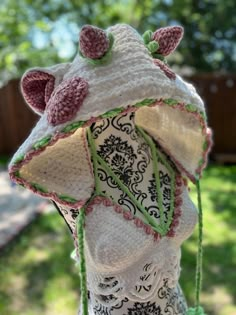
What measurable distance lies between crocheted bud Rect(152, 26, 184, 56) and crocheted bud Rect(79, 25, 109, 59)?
0.46 ft

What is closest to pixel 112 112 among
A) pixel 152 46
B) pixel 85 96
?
pixel 85 96

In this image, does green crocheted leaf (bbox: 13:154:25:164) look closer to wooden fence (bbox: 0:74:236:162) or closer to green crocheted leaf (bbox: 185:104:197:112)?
green crocheted leaf (bbox: 185:104:197:112)

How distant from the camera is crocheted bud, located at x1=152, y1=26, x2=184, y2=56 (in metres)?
0.96

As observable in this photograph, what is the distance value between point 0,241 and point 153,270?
253 cm

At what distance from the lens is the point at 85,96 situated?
859 mm

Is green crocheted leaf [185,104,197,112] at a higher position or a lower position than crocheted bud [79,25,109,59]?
lower

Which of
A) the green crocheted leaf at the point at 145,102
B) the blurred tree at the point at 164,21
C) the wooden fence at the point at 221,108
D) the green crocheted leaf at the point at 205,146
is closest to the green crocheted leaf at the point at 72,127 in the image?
the green crocheted leaf at the point at 145,102

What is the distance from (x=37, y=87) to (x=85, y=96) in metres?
0.18

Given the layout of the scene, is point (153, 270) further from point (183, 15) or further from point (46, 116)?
point (183, 15)

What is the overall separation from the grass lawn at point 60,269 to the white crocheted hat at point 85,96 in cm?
165

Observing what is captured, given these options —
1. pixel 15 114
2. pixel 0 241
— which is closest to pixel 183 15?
pixel 15 114

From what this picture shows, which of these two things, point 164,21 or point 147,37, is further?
point 164,21

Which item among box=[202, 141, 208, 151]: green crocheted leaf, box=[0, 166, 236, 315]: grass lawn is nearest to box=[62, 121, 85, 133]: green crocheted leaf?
box=[202, 141, 208, 151]: green crocheted leaf

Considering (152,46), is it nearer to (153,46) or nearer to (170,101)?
(153,46)
